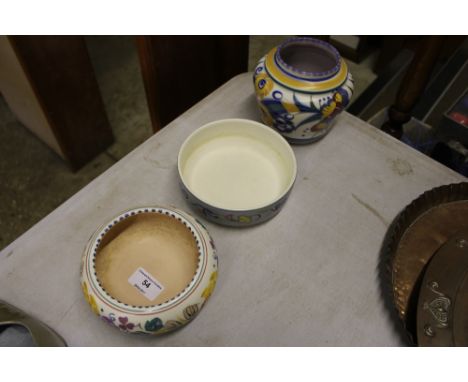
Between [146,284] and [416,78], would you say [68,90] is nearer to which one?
[146,284]

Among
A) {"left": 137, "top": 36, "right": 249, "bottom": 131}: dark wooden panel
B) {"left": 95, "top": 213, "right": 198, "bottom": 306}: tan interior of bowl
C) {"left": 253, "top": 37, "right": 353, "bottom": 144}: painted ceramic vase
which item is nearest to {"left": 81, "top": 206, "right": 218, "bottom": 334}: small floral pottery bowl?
{"left": 95, "top": 213, "right": 198, "bottom": 306}: tan interior of bowl

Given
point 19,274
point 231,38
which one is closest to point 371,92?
point 231,38

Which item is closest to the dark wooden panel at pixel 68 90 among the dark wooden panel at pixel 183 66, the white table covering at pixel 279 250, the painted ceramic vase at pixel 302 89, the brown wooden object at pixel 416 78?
the dark wooden panel at pixel 183 66

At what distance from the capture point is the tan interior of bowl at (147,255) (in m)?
0.49

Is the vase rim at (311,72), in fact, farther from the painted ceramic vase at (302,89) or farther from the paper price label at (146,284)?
the paper price label at (146,284)

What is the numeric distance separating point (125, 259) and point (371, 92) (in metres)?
1.05

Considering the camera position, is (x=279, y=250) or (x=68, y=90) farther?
(x=68, y=90)

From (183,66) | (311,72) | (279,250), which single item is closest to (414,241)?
(279,250)

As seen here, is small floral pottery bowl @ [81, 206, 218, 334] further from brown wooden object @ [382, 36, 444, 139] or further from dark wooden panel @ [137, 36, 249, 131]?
brown wooden object @ [382, 36, 444, 139]

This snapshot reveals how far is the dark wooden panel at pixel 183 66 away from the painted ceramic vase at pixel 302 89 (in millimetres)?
283

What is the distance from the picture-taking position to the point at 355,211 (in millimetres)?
595

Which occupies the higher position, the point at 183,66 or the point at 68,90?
the point at 183,66

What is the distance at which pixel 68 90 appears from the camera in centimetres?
103

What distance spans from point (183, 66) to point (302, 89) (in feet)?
1.35
